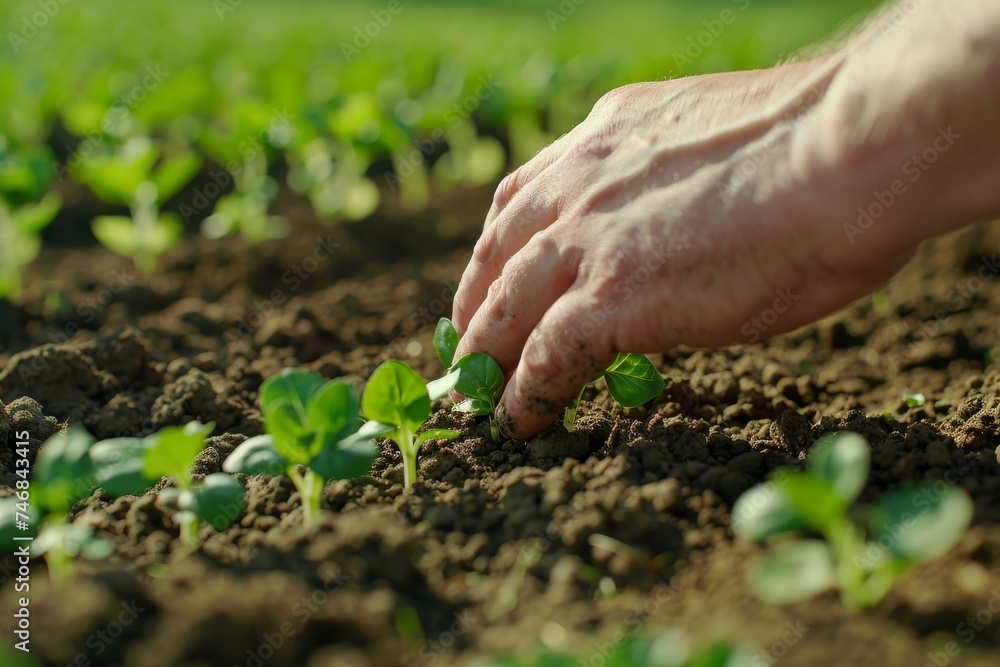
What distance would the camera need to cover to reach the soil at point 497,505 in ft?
4.30

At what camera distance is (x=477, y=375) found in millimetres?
2020

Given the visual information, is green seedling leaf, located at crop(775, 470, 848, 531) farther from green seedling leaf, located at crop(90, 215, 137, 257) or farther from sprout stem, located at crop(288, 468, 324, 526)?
green seedling leaf, located at crop(90, 215, 137, 257)

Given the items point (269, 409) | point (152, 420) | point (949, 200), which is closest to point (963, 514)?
point (949, 200)

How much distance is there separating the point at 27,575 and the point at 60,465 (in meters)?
0.29

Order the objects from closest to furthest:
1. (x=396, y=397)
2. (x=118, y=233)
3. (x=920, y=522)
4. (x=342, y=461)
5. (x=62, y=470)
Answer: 1. (x=920, y=522)
2. (x=62, y=470)
3. (x=342, y=461)
4. (x=396, y=397)
5. (x=118, y=233)

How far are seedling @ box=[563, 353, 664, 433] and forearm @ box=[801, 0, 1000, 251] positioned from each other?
1.78 ft

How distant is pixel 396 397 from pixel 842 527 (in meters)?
0.86

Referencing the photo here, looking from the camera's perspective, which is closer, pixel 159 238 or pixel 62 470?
pixel 62 470

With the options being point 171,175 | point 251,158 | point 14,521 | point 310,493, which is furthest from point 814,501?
point 251,158

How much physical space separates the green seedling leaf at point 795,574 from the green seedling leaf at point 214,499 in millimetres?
905

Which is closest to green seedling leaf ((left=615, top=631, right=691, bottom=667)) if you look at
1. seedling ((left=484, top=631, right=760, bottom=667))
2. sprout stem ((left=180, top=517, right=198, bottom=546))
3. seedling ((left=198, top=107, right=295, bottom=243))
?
seedling ((left=484, top=631, right=760, bottom=667))

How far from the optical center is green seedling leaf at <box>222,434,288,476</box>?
Answer: 65.4 inches

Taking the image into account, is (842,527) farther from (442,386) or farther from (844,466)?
(442,386)

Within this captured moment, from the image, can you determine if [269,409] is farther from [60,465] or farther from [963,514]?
[963,514]
